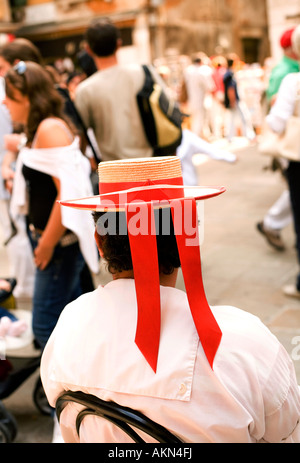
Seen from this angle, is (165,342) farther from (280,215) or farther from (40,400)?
(280,215)

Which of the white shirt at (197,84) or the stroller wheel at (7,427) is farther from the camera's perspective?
the white shirt at (197,84)

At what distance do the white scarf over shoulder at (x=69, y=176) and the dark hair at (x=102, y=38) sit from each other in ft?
3.41

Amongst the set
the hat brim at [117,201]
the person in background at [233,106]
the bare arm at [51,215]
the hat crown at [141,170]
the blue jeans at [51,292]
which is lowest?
the person in background at [233,106]

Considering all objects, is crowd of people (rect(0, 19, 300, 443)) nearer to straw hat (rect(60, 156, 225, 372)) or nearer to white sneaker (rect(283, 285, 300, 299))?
straw hat (rect(60, 156, 225, 372))

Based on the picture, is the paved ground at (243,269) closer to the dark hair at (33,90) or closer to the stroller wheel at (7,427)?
the stroller wheel at (7,427)

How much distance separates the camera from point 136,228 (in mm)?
1388

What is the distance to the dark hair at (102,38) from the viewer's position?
372 cm

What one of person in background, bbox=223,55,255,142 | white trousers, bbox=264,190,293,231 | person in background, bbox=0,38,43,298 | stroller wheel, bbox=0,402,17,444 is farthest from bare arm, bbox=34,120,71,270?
person in background, bbox=223,55,255,142

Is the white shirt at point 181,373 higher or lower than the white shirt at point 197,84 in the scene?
higher

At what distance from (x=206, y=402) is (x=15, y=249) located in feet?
11.9

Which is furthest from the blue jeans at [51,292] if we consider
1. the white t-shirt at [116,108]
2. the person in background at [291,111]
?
the person in background at [291,111]

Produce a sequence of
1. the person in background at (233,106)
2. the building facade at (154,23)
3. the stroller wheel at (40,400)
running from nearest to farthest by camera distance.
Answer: the stroller wheel at (40,400)
the person in background at (233,106)
the building facade at (154,23)

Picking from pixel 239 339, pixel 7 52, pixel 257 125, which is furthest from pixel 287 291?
pixel 257 125

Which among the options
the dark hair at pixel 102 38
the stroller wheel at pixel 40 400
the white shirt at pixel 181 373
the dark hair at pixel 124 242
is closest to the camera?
the white shirt at pixel 181 373
